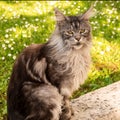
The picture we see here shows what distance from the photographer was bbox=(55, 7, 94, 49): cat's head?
5320 millimetres

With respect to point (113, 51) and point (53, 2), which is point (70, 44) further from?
point (53, 2)

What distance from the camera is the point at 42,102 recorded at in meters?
5.21

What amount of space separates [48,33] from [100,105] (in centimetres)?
345

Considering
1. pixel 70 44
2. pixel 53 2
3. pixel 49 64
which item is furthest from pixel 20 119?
pixel 53 2

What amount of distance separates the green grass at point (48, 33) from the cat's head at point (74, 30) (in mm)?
1820

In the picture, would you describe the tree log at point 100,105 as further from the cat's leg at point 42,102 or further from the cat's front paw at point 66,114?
the cat's leg at point 42,102

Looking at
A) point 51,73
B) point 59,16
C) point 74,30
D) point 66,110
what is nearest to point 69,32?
point 74,30

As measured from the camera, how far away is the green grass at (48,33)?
7.36 metres

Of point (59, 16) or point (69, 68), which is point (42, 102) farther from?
point (59, 16)

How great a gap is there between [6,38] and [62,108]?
3509mm

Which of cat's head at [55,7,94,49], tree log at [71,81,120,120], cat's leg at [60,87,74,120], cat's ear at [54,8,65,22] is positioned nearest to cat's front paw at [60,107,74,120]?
cat's leg at [60,87,74,120]

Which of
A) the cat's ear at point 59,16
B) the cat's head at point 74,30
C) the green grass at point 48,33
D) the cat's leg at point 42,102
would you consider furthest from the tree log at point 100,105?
the cat's ear at point 59,16

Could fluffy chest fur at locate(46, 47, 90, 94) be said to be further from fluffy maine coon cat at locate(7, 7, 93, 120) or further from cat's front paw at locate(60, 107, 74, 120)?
cat's front paw at locate(60, 107, 74, 120)

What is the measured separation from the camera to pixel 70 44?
5328mm
